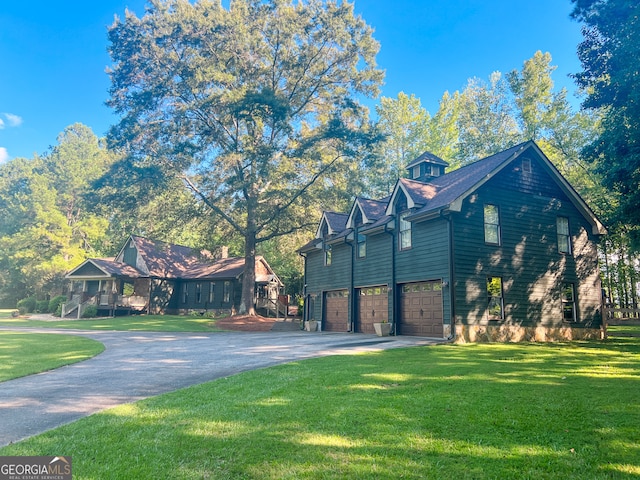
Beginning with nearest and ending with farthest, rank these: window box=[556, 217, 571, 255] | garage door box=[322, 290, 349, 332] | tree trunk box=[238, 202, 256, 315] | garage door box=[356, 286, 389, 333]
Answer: window box=[556, 217, 571, 255]
garage door box=[356, 286, 389, 333]
garage door box=[322, 290, 349, 332]
tree trunk box=[238, 202, 256, 315]

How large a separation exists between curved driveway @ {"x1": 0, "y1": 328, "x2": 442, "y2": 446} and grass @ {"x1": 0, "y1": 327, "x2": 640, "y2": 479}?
29.5 inches

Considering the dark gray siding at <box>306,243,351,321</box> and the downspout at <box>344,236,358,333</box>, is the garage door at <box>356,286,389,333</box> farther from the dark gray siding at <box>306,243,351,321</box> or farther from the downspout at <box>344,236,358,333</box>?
the dark gray siding at <box>306,243,351,321</box>

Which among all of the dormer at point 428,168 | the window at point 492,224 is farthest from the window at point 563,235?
the dormer at point 428,168

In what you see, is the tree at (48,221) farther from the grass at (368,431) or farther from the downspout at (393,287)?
the grass at (368,431)

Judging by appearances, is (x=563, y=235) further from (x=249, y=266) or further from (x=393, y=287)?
(x=249, y=266)

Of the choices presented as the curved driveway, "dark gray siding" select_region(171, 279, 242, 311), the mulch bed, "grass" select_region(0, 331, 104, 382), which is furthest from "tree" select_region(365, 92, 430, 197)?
"grass" select_region(0, 331, 104, 382)

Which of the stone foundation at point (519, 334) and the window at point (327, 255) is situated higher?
the window at point (327, 255)

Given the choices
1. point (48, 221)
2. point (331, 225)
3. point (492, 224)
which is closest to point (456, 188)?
point (492, 224)

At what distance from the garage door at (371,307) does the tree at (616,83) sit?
10313 mm

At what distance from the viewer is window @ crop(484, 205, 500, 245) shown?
1764cm

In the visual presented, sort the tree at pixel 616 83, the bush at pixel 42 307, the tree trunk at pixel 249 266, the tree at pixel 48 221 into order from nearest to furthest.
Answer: the tree at pixel 616 83
the tree trunk at pixel 249 266
the bush at pixel 42 307
the tree at pixel 48 221

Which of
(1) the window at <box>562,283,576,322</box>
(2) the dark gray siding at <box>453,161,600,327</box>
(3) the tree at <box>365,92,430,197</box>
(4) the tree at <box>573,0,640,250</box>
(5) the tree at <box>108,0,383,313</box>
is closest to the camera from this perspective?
(4) the tree at <box>573,0,640,250</box>

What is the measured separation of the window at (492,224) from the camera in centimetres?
1764

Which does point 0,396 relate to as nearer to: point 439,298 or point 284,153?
point 439,298
